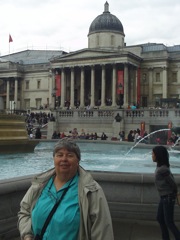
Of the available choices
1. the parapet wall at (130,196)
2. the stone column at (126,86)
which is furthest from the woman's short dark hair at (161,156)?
the stone column at (126,86)

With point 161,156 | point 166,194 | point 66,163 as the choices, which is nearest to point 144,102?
point 161,156

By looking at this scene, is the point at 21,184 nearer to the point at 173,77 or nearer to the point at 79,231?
the point at 79,231

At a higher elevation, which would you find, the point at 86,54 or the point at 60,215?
the point at 86,54

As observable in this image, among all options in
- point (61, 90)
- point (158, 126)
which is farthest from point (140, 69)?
point (158, 126)

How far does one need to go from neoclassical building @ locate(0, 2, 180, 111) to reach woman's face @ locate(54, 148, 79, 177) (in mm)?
59379

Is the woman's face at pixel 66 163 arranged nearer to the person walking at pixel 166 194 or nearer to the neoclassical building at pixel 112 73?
the person walking at pixel 166 194

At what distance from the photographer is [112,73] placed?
7188 cm

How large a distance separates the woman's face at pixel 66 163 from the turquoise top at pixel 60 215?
140 mm

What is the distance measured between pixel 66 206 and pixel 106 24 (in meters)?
77.1

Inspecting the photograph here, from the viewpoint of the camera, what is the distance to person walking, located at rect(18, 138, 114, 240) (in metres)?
3.03

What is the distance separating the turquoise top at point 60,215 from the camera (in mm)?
3045

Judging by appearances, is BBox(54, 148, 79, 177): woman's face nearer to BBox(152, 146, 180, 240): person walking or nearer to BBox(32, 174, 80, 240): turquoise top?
BBox(32, 174, 80, 240): turquoise top

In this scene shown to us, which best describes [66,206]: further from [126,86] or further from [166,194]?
[126,86]

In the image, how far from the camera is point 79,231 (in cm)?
305
